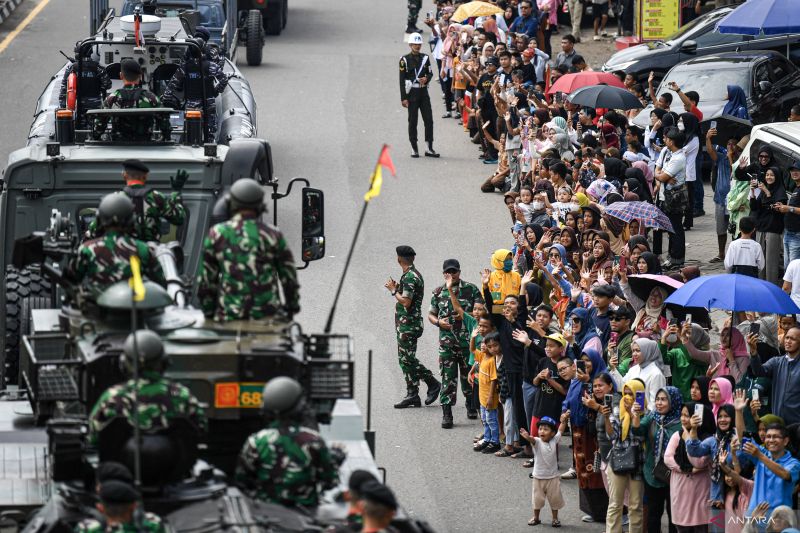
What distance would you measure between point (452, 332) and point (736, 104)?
7.26 meters

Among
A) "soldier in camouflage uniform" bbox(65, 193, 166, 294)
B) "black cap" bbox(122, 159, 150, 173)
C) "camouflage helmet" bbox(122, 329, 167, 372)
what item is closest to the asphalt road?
"black cap" bbox(122, 159, 150, 173)

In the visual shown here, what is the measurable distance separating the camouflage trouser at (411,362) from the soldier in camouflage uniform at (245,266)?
679cm

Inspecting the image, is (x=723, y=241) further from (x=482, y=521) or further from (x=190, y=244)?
(x=190, y=244)

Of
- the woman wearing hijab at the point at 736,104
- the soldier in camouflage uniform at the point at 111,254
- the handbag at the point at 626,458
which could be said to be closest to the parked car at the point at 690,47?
the woman wearing hijab at the point at 736,104

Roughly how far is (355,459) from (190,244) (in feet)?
12.3

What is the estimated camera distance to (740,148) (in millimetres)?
19312

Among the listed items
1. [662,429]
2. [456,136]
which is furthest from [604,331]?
[456,136]

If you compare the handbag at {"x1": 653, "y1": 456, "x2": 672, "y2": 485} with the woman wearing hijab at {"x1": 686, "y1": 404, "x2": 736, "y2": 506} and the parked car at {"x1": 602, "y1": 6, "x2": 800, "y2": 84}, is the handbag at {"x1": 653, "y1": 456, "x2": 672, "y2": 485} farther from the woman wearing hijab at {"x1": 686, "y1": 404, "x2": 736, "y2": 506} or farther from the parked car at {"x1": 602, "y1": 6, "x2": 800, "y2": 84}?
the parked car at {"x1": 602, "y1": 6, "x2": 800, "y2": 84}

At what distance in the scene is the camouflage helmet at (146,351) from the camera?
8.84 metres

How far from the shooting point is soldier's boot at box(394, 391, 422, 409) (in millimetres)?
16931

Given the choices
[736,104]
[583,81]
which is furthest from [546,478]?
[583,81]

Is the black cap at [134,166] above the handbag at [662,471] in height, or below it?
above

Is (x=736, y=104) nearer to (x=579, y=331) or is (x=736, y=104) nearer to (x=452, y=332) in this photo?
(x=452, y=332)

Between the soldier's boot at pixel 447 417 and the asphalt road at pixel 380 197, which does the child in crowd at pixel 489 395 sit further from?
the soldier's boot at pixel 447 417
